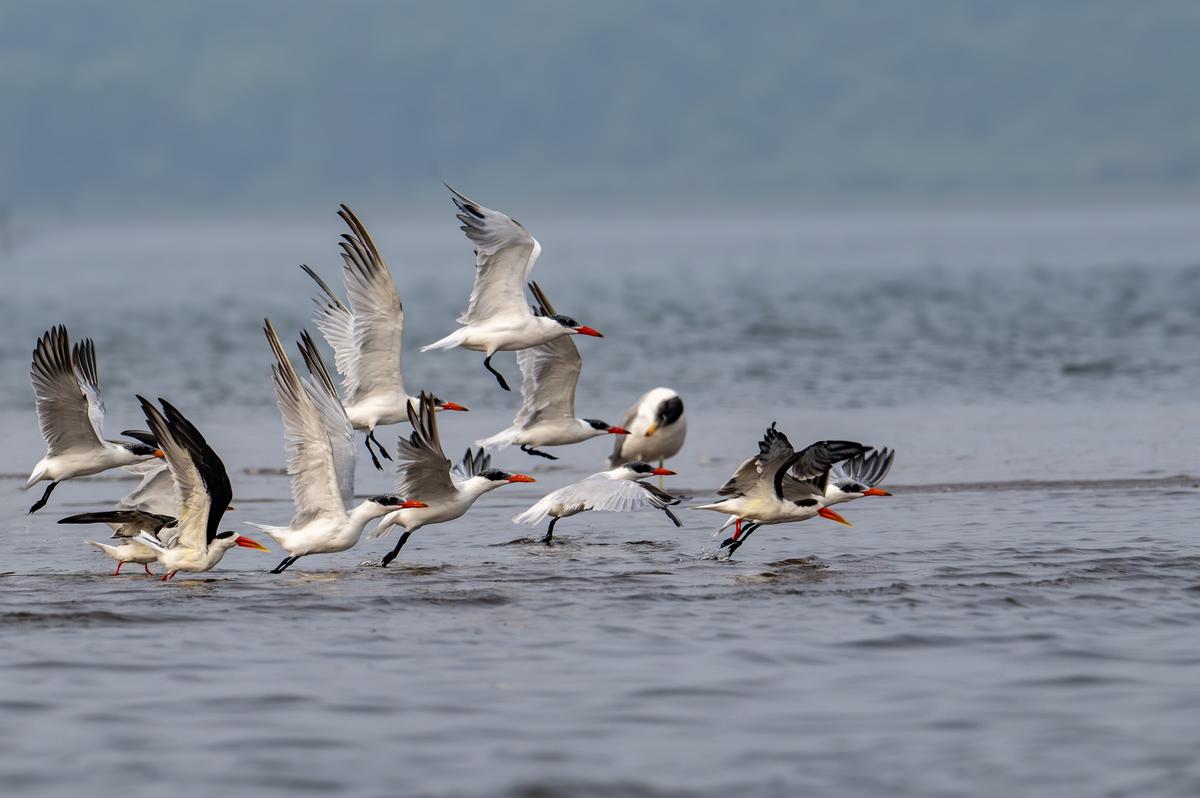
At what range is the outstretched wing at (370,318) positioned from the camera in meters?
16.0

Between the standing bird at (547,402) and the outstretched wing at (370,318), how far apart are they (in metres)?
1.15

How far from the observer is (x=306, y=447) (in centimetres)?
1370

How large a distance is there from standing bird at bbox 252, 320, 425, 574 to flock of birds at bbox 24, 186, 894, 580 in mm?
12

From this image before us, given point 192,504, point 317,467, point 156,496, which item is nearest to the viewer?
point 192,504

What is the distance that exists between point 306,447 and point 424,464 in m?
0.86

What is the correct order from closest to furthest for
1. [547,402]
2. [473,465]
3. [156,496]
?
1. [156,496]
2. [473,465]
3. [547,402]

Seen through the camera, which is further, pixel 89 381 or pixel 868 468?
pixel 89 381

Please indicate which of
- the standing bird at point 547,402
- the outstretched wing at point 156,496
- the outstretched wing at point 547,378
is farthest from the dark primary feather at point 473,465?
the outstretched wing at point 156,496

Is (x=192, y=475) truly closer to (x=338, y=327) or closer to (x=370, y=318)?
(x=370, y=318)

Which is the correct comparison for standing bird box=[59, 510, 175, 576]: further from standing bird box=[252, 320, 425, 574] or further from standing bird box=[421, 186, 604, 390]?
standing bird box=[421, 186, 604, 390]

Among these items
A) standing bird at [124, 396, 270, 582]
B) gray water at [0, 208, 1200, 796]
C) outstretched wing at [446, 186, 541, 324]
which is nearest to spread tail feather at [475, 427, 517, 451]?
gray water at [0, 208, 1200, 796]

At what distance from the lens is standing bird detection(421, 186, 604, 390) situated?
15664 millimetres

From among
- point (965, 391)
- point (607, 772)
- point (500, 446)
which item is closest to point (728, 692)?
point (607, 772)

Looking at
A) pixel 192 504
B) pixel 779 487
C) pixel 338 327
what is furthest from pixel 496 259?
pixel 192 504
